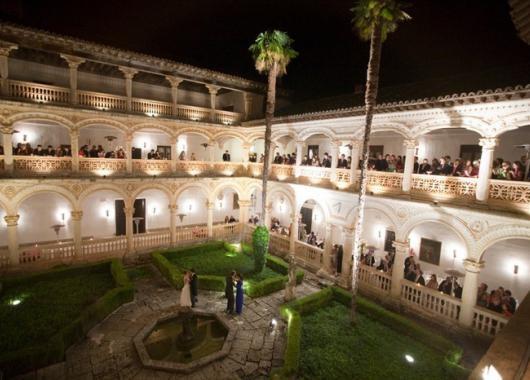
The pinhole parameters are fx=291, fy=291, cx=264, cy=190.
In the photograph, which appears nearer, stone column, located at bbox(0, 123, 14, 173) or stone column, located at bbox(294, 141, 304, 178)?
stone column, located at bbox(0, 123, 14, 173)

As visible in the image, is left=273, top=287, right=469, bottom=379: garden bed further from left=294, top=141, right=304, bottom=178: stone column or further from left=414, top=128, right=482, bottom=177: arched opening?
left=294, top=141, right=304, bottom=178: stone column

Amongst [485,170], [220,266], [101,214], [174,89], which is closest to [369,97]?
[485,170]

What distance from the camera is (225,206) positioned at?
1053 inches

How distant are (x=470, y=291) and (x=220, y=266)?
12283 mm

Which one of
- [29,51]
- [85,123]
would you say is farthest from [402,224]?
[29,51]

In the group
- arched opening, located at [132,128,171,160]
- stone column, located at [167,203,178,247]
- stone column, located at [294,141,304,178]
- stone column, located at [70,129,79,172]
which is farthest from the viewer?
arched opening, located at [132,128,171,160]

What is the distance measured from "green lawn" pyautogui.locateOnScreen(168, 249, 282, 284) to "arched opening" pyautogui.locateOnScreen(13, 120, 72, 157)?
911cm

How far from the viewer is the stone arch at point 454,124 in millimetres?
11135

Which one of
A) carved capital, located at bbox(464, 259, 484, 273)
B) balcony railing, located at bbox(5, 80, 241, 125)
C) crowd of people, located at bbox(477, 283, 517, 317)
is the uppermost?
balcony railing, located at bbox(5, 80, 241, 125)

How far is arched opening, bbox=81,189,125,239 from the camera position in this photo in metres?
19.9

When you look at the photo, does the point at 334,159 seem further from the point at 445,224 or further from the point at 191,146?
the point at 191,146

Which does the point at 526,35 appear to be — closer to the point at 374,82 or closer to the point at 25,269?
the point at 374,82

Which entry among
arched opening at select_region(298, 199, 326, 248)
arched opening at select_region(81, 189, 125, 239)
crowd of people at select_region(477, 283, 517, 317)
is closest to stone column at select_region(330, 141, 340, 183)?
arched opening at select_region(298, 199, 326, 248)

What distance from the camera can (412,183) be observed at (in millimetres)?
13398
